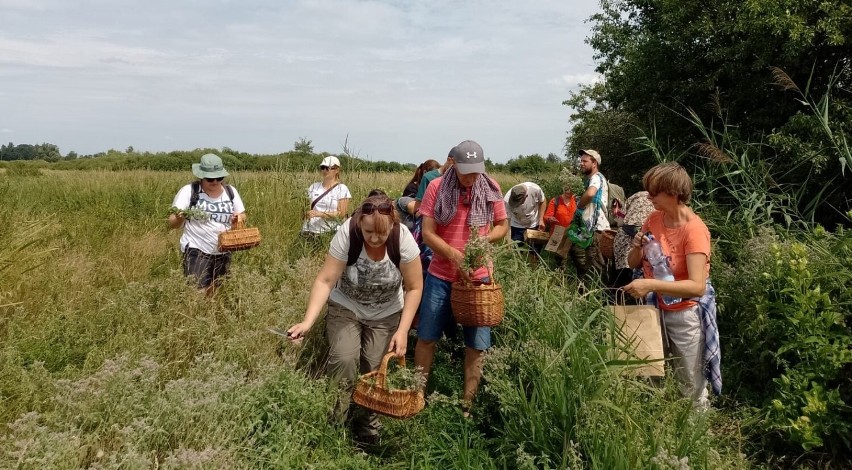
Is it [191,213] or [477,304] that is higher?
[191,213]

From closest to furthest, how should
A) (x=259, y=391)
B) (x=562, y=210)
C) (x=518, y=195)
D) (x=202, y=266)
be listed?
(x=259, y=391) < (x=202, y=266) < (x=562, y=210) < (x=518, y=195)

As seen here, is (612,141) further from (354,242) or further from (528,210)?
(354,242)

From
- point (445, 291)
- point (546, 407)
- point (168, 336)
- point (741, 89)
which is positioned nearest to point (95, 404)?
point (168, 336)

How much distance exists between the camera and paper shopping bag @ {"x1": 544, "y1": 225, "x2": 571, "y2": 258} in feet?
19.0

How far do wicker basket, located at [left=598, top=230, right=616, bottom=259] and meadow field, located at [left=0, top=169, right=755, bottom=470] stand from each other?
1066mm

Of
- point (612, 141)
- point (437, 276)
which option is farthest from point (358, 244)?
point (612, 141)

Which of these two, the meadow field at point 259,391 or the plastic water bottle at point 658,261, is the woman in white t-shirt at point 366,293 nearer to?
the meadow field at point 259,391

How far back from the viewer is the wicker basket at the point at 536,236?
19.7 ft

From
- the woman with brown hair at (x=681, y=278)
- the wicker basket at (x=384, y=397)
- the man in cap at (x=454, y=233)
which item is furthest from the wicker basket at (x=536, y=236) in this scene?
the wicker basket at (x=384, y=397)

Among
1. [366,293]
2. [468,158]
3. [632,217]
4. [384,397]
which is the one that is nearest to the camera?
[384,397]

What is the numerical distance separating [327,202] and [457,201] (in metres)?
2.65

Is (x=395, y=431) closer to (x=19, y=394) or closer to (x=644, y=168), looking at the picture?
(x=19, y=394)

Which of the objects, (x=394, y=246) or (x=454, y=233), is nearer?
(x=394, y=246)

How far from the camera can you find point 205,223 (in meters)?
4.67
